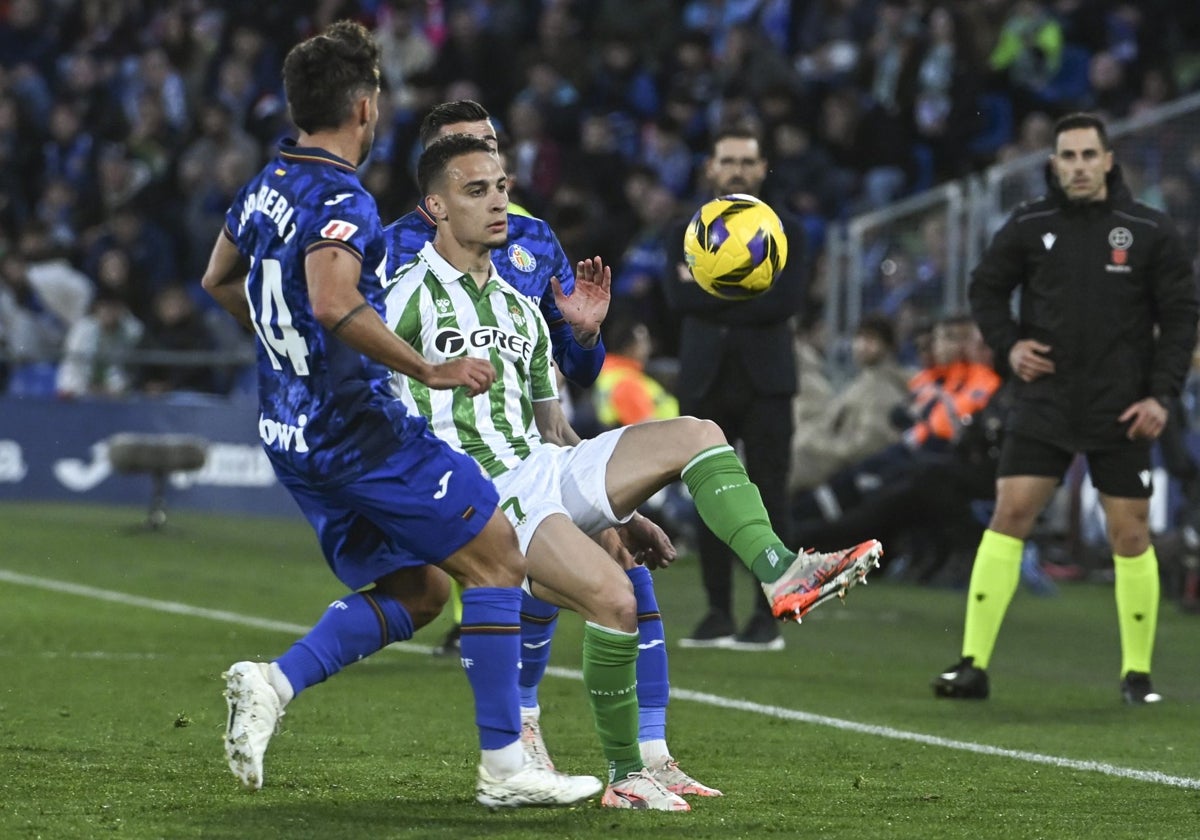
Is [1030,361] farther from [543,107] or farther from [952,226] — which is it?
[543,107]

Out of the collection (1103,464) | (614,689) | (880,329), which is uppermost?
(880,329)

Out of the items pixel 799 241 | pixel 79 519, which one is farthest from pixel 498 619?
pixel 79 519

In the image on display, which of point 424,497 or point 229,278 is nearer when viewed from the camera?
point 424,497

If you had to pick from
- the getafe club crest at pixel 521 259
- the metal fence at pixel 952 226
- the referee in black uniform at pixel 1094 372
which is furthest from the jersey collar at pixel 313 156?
the metal fence at pixel 952 226

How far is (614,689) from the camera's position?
5203 millimetres

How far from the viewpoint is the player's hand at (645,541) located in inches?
221

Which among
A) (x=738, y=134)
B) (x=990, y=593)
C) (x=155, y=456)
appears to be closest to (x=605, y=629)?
(x=990, y=593)

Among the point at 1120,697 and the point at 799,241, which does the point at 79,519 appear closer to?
the point at 799,241

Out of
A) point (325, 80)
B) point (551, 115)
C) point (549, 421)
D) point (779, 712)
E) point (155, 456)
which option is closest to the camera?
point (325, 80)

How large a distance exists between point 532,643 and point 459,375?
1198mm

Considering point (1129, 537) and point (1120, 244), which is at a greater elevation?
point (1120, 244)

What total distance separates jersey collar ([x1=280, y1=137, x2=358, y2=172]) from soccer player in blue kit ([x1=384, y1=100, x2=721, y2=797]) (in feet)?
1.80

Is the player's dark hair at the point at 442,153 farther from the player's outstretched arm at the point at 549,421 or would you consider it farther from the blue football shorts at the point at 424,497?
the blue football shorts at the point at 424,497

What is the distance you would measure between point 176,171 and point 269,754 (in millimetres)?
15993
